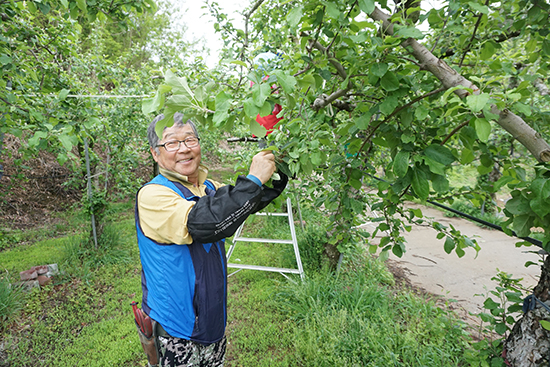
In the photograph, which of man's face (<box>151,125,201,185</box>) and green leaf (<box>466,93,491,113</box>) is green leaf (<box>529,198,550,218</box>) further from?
man's face (<box>151,125,201,185</box>)

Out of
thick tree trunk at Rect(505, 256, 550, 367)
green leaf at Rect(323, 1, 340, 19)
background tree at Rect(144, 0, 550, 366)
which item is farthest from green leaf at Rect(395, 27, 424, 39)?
thick tree trunk at Rect(505, 256, 550, 367)

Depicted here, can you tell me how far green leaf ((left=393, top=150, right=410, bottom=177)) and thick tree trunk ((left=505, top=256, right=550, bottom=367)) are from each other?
120 centimetres

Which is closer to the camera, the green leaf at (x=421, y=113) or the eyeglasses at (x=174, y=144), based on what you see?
the green leaf at (x=421, y=113)

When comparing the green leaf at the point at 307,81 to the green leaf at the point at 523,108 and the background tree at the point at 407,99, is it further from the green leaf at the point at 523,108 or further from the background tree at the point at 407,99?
the green leaf at the point at 523,108

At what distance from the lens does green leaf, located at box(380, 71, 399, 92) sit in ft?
3.49

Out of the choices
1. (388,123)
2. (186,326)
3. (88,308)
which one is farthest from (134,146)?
(388,123)

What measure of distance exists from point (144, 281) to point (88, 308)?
9.41 feet

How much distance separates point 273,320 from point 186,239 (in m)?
2.63

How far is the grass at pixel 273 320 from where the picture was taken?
268 cm

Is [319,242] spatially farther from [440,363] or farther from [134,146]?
[134,146]

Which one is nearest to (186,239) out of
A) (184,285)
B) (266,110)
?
(184,285)

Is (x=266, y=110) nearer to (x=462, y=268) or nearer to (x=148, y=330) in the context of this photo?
(x=148, y=330)

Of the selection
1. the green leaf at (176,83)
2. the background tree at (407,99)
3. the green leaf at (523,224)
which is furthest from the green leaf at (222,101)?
the green leaf at (523,224)

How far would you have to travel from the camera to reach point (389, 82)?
108cm
